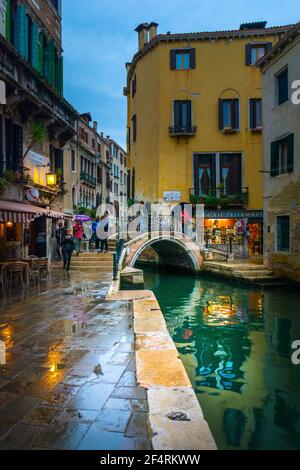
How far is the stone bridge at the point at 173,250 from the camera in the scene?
18.6 metres

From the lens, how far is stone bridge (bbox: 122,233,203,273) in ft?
61.1

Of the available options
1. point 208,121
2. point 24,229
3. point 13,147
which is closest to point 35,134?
point 13,147

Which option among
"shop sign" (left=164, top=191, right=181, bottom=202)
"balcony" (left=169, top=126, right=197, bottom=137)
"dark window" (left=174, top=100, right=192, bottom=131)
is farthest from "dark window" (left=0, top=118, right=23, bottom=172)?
"dark window" (left=174, top=100, right=192, bottom=131)

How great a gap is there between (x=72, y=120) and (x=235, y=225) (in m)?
11.8

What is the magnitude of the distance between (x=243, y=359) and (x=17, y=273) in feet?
24.5

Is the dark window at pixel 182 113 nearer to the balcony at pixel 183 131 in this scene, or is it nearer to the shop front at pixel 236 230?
the balcony at pixel 183 131

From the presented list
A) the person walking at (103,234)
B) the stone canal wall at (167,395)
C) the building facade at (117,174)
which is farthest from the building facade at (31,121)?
the building facade at (117,174)

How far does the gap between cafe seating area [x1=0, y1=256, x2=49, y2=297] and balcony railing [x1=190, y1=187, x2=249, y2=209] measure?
13.2m

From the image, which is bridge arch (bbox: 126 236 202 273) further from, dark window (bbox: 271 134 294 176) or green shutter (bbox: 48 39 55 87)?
green shutter (bbox: 48 39 55 87)

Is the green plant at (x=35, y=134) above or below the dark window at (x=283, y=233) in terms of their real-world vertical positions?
above

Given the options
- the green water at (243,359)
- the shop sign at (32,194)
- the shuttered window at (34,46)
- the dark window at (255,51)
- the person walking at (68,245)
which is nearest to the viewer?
the green water at (243,359)

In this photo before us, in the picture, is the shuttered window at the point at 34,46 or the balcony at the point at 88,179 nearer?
the shuttered window at the point at 34,46

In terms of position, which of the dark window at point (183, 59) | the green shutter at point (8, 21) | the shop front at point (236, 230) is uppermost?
the dark window at point (183, 59)

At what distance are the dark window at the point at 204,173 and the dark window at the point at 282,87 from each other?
866 cm
